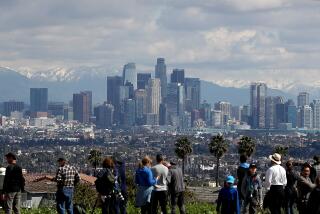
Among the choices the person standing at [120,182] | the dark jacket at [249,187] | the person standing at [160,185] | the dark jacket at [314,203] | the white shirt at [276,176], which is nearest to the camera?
the dark jacket at [314,203]

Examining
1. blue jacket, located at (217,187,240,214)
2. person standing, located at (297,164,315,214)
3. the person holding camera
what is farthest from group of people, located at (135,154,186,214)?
person standing, located at (297,164,315,214)

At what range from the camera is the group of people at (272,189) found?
20.3 m

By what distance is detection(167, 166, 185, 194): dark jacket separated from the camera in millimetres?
22094

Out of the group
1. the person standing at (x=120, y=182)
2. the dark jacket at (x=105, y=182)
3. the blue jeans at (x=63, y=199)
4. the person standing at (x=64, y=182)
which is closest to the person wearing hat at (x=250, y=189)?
the person standing at (x=120, y=182)

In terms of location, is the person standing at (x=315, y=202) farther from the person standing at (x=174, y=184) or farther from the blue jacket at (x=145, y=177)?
the person standing at (x=174, y=184)

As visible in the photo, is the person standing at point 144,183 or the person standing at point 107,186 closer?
the person standing at point 107,186

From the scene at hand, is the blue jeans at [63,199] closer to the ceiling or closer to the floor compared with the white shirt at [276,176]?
closer to the floor

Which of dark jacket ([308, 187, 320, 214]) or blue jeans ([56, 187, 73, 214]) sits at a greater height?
dark jacket ([308, 187, 320, 214])

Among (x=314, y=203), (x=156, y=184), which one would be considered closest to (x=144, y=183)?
(x=156, y=184)

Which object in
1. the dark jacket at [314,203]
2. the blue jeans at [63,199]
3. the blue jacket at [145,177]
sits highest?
the blue jacket at [145,177]

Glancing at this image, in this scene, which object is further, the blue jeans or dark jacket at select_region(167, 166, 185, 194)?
dark jacket at select_region(167, 166, 185, 194)

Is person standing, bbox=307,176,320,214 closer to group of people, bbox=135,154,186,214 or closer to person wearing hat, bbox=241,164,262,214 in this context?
person wearing hat, bbox=241,164,262,214

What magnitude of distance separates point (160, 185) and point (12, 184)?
10.2 ft

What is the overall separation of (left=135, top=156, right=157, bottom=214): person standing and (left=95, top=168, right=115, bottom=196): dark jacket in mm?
663
